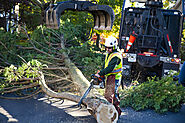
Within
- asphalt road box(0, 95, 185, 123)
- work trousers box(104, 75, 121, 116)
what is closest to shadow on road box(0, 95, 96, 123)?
asphalt road box(0, 95, 185, 123)

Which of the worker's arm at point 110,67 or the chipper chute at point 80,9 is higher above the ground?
the chipper chute at point 80,9

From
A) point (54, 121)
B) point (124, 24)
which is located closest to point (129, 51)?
point (124, 24)

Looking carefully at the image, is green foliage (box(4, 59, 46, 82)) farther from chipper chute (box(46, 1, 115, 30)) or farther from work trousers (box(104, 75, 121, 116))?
work trousers (box(104, 75, 121, 116))

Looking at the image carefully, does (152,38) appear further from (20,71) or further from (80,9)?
(20,71)

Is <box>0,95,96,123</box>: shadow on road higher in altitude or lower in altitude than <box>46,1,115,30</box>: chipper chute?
lower

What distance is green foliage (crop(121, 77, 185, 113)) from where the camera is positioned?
567cm

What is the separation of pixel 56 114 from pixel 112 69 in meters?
1.61

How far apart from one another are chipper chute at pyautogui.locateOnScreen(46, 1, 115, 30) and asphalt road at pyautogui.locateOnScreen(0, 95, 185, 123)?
2003mm

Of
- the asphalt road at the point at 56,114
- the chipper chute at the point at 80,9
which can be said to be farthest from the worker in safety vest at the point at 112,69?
the chipper chute at the point at 80,9

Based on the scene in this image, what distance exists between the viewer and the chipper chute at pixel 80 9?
244 inches

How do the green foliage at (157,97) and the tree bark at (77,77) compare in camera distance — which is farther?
the tree bark at (77,77)

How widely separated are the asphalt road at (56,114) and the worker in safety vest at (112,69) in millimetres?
555

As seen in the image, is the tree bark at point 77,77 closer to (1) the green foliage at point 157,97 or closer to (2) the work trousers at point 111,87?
(2) the work trousers at point 111,87

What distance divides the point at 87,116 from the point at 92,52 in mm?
3429
